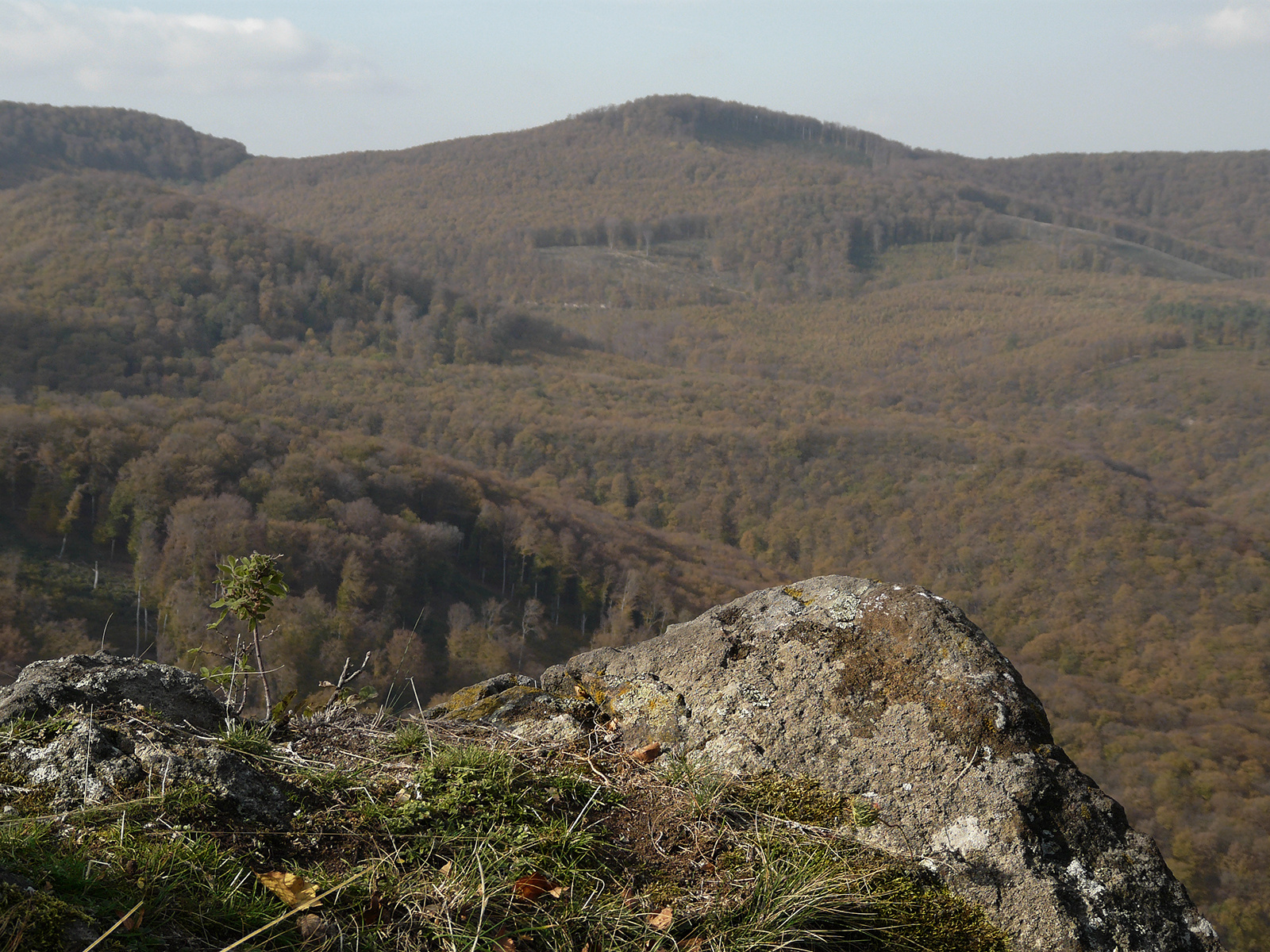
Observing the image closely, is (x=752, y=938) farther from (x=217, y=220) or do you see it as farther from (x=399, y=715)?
(x=217, y=220)

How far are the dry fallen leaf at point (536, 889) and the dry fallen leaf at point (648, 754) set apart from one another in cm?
73

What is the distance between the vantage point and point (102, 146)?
165 meters

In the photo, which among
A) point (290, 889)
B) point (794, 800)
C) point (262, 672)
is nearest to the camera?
point (290, 889)

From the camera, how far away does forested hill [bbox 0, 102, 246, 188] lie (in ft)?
486

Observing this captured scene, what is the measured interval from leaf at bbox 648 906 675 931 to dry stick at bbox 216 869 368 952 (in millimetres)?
681

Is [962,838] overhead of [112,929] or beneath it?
beneath

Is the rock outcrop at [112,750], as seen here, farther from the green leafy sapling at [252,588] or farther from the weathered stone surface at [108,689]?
the green leafy sapling at [252,588]

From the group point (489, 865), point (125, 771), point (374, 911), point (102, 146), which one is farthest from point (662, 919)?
point (102, 146)

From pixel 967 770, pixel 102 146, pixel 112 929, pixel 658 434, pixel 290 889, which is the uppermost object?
pixel 102 146

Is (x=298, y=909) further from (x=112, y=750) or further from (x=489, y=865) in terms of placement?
(x=112, y=750)

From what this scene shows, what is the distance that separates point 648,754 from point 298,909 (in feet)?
4.24

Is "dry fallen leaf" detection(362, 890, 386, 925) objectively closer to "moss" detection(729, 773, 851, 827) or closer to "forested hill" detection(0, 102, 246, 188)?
"moss" detection(729, 773, 851, 827)

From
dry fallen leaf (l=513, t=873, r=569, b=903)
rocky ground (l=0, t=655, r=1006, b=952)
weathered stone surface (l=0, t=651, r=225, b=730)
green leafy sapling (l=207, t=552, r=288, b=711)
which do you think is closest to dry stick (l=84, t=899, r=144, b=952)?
rocky ground (l=0, t=655, r=1006, b=952)

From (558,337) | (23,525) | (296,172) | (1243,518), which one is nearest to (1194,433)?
(1243,518)
